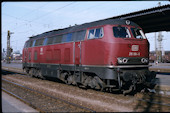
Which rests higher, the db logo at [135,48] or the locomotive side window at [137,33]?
the locomotive side window at [137,33]

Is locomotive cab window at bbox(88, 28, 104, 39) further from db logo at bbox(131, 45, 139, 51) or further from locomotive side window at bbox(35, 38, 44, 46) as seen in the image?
locomotive side window at bbox(35, 38, 44, 46)

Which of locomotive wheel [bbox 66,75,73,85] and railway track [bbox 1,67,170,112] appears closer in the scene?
railway track [bbox 1,67,170,112]

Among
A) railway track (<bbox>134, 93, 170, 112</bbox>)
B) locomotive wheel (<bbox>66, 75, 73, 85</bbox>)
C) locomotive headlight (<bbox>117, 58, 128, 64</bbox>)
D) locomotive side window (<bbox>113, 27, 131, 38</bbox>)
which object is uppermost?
locomotive side window (<bbox>113, 27, 131, 38</bbox>)

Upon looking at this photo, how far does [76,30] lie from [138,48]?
4372 mm

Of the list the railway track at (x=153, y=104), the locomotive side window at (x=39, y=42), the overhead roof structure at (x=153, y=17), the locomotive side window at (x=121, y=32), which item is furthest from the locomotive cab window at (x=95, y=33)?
the locomotive side window at (x=39, y=42)

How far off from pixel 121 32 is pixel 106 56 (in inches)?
66.8

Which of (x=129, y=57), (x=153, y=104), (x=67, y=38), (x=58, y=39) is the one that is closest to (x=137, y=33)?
(x=129, y=57)

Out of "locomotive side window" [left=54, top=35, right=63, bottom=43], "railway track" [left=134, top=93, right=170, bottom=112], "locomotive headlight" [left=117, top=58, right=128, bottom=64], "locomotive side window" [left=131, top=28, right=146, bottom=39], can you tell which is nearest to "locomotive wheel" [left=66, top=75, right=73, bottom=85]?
"locomotive side window" [left=54, top=35, right=63, bottom=43]

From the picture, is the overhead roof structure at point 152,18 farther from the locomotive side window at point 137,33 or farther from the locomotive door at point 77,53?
the locomotive side window at point 137,33

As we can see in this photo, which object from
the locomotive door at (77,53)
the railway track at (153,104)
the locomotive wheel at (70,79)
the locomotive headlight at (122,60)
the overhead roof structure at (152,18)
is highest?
the overhead roof structure at (152,18)

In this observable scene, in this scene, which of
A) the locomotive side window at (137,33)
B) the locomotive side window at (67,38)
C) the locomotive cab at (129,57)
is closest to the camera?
the locomotive cab at (129,57)

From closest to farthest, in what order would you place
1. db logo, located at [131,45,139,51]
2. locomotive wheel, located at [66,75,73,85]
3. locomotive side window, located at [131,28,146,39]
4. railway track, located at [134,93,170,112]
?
railway track, located at [134,93,170,112], db logo, located at [131,45,139,51], locomotive side window, located at [131,28,146,39], locomotive wheel, located at [66,75,73,85]

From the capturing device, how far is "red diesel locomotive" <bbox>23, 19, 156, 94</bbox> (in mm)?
9625

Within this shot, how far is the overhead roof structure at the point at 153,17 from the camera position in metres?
14.5
